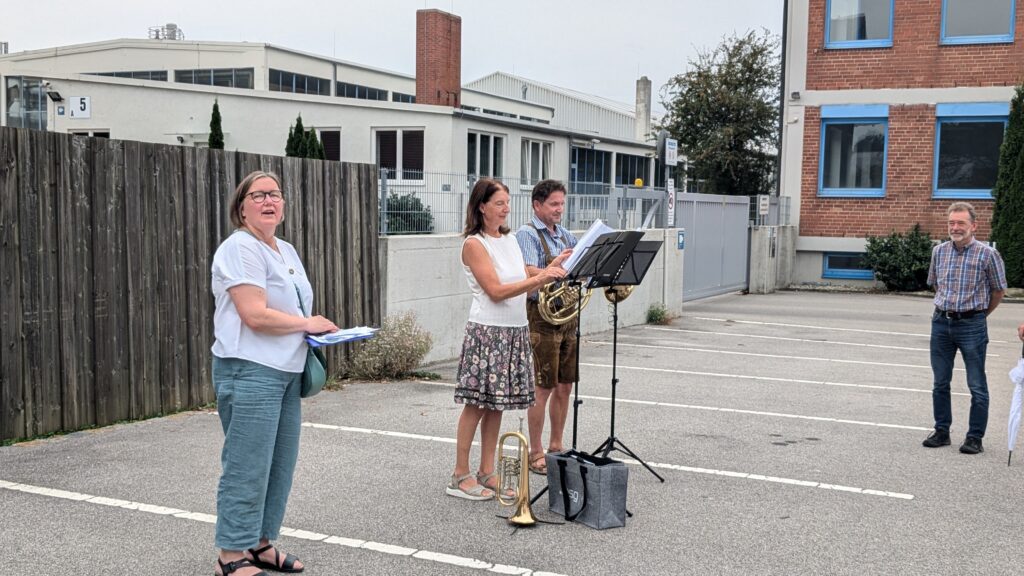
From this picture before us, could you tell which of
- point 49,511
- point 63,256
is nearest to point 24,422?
point 63,256

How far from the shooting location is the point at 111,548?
17.0 ft

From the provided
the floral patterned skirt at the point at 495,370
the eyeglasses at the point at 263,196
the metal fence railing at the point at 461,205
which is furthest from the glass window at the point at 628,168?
the eyeglasses at the point at 263,196

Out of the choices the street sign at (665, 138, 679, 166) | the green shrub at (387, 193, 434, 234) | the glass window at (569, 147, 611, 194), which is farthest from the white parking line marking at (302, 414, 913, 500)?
the glass window at (569, 147, 611, 194)

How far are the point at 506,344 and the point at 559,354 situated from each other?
0.80m

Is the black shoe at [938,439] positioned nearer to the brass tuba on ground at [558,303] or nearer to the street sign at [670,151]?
the brass tuba on ground at [558,303]

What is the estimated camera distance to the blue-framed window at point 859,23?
23859 millimetres

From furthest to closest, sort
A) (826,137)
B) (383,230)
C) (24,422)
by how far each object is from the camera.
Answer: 1. (826,137)
2. (383,230)
3. (24,422)

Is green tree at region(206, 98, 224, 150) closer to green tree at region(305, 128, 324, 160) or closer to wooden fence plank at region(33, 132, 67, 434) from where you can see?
green tree at region(305, 128, 324, 160)

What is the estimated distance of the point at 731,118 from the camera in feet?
114

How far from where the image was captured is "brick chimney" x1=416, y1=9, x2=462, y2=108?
30.0m

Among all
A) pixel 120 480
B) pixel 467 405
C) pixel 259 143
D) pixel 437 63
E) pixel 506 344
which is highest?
pixel 437 63

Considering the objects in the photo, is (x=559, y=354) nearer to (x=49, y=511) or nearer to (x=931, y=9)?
(x=49, y=511)

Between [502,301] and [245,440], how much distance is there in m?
1.91

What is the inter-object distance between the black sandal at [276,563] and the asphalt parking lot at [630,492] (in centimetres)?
15
